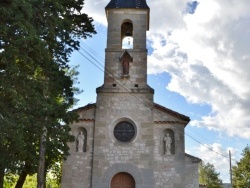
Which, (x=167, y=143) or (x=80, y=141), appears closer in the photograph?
(x=167, y=143)

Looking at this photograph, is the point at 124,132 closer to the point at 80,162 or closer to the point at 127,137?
the point at 127,137

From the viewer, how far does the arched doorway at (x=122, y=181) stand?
17.8m

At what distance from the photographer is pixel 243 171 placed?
37.3 meters

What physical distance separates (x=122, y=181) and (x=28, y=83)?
7.76m

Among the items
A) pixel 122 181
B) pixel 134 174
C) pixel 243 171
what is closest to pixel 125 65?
pixel 134 174

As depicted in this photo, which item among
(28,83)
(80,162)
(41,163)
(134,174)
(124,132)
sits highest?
(28,83)

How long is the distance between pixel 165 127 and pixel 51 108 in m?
7.50

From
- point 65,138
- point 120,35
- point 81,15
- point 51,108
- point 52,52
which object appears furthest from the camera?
point 120,35

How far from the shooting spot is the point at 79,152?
18219 mm

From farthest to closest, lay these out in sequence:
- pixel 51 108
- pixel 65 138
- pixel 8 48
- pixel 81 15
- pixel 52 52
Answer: pixel 81 15
pixel 52 52
pixel 65 138
pixel 51 108
pixel 8 48

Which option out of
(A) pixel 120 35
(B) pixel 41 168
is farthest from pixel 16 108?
(A) pixel 120 35

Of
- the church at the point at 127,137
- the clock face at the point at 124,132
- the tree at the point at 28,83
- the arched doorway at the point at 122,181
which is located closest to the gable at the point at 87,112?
the church at the point at 127,137

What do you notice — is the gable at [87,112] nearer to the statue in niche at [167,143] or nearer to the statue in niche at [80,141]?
the statue in niche at [80,141]

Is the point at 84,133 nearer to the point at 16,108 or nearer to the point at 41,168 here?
the point at 41,168
